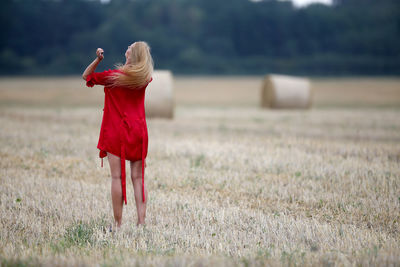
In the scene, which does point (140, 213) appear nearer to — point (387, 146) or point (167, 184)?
point (167, 184)

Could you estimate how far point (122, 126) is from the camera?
4.55 m

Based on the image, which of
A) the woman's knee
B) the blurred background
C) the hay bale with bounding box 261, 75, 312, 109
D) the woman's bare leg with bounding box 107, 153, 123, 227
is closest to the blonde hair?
the woman's bare leg with bounding box 107, 153, 123, 227

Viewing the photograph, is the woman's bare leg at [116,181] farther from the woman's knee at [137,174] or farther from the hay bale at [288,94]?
the hay bale at [288,94]

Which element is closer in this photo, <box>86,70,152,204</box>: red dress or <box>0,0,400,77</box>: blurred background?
<box>86,70,152,204</box>: red dress

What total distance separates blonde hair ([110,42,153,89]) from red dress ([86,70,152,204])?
11 centimetres

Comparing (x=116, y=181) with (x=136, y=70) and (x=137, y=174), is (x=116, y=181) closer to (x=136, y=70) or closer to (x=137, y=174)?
(x=137, y=174)

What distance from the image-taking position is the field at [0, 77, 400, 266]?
3855 mm

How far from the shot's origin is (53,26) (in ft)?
231

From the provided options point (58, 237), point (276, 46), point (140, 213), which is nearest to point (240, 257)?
point (140, 213)

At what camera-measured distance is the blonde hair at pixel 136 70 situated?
445 cm

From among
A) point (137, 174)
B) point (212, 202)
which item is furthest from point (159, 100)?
point (137, 174)

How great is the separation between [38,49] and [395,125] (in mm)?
62978

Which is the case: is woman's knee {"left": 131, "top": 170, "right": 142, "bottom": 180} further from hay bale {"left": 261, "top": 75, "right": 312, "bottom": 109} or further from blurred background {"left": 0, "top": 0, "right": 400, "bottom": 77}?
blurred background {"left": 0, "top": 0, "right": 400, "bottom": 77}

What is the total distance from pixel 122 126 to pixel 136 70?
0.60 metres
